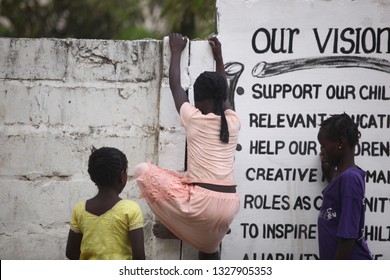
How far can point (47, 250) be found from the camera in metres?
5.18

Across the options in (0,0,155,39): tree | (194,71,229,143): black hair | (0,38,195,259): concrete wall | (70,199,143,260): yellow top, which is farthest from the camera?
(0,0,155,39): tree

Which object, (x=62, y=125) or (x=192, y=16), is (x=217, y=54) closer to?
(x=62, y=125)

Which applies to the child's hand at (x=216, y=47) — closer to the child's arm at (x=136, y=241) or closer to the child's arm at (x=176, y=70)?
the child's arm at (x=176, y=70)

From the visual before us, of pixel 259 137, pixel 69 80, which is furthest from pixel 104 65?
pixel 259 137

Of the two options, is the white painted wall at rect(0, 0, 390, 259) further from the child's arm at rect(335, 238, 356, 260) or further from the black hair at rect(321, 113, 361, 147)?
the child's arm at rect(335, 238, 356, 260)

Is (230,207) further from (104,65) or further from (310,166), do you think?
(104,65)

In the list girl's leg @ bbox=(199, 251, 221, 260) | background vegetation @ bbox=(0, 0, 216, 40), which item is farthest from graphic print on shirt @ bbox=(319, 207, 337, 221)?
background vegetation @ bbox=(0, 0, 216, 40)

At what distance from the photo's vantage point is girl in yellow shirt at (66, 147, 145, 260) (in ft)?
13.5

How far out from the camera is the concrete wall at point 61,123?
5.14 metres

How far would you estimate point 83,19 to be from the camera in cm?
1164


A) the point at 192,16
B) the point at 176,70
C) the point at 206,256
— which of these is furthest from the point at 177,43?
the point at 192,16

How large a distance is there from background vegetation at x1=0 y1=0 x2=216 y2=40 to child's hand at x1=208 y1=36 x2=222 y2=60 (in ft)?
16.4

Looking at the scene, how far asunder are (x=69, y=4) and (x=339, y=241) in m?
7.99

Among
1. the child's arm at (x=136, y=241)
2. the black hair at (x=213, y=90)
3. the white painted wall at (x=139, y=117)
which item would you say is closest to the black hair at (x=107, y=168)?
the child's arm at (x=136, y=241)
